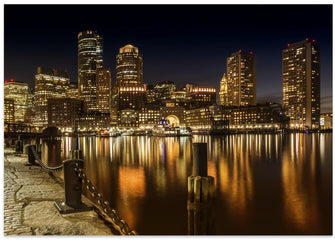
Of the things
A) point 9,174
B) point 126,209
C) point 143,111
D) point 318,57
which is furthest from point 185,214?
point 318,57

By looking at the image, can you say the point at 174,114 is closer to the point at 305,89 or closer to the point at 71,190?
the point at 305,89

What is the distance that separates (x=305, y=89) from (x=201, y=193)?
20607 centimetres

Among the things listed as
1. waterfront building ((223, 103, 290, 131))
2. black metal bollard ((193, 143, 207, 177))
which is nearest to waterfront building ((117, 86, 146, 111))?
waterfront building ((223, 103, 290, 131))

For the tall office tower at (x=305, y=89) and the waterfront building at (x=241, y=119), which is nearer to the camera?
the waterfront building at (x=241, y=119)

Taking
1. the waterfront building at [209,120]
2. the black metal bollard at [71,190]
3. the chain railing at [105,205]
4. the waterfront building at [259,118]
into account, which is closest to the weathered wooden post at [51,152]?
the black metal bollard at [71,190]

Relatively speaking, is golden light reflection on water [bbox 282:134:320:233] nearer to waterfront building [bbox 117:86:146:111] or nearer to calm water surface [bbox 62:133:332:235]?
calm water surface [bbox 62:133:332:235]

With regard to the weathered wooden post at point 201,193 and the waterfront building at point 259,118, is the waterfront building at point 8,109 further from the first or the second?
the weathered wooden post at point 201,193

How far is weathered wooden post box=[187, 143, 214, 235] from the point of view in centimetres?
910

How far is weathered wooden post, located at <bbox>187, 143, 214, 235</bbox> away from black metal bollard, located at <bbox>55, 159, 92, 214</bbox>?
12.5 ft

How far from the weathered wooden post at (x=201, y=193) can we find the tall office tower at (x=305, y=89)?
604 feet

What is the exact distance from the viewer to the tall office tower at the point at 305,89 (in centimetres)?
17512

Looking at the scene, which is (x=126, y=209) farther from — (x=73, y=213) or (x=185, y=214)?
(x=73, y=213)

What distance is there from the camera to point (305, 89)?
7470 inches

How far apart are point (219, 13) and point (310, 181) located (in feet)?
42.0
